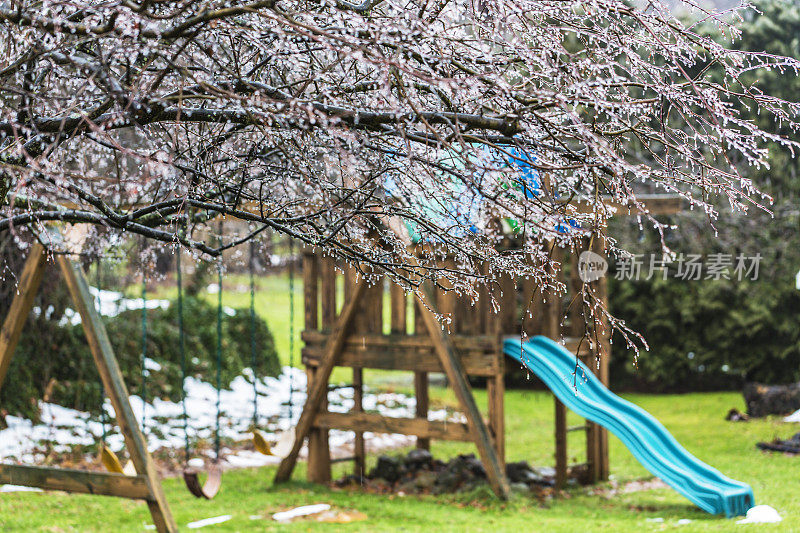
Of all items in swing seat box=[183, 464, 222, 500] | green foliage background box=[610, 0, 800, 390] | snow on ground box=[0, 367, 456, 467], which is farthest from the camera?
green foliage background box=[610, 0, 800, 390]

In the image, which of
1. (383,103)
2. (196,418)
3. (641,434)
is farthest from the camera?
(196,418)

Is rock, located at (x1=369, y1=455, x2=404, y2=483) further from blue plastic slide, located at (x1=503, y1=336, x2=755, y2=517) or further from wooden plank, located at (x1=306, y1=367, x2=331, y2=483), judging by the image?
blue plastic slide, located at (x1=503, y1=336, x2=755, y2=517)

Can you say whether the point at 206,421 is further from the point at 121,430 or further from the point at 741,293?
the point at 741,293

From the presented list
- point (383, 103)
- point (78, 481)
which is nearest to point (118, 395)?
point (78, 481)

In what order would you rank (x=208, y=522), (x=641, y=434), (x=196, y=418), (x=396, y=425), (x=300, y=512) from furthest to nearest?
1. (x=196, y=418)
2. (x=396, y=425)
3. (x=641, y=434)
4. (x=300, y=512)
5. (x=208, y=522)

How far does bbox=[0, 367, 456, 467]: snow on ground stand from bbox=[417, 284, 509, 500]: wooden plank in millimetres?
1546

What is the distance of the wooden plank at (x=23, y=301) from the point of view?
6.32 meters

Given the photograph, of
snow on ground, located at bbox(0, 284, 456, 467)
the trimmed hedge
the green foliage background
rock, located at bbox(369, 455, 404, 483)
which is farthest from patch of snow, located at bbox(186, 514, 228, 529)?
the green foliage background

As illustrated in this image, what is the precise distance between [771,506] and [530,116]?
4.58m

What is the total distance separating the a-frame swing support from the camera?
6.01 metres

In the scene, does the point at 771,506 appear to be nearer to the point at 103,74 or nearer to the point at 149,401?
the point at 103,74

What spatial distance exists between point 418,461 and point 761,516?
3.31 metres

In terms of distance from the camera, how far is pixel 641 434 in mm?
7016

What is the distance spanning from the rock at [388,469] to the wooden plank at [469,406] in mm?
1293
